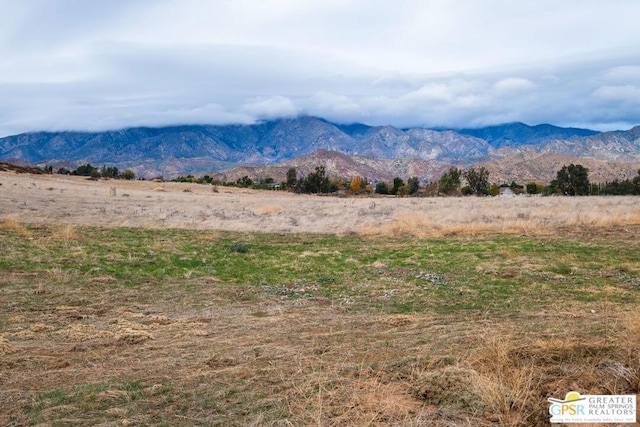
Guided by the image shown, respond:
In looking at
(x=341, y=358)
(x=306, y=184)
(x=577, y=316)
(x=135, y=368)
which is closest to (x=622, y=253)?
(x=577, y=316)

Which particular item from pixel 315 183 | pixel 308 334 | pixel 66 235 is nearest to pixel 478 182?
pixel 315 183

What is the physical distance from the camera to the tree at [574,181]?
81938 millimetres

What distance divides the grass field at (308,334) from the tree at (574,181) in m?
72.0

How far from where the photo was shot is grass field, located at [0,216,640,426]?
204 inches

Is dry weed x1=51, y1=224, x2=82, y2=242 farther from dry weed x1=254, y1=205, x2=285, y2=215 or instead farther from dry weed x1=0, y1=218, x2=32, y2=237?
dry weed x1=254, y1=205, x2=285, y2=215

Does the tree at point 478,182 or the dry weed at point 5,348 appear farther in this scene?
the tree at point 478,182

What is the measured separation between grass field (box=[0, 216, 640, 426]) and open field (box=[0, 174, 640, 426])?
3 cm

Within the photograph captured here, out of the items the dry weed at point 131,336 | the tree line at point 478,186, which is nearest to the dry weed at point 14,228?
the dry weed at point 131,336

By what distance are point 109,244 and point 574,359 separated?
1770 centimetres

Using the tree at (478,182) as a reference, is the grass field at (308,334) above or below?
below

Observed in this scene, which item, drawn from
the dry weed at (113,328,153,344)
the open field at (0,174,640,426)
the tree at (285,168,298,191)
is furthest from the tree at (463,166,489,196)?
the dry weed at (113,328,153,344)

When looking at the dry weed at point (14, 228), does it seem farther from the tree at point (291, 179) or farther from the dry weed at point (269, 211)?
the tree at point (291, 179)

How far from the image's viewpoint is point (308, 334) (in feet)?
27.5

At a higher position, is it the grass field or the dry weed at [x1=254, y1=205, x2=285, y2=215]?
the grass field
